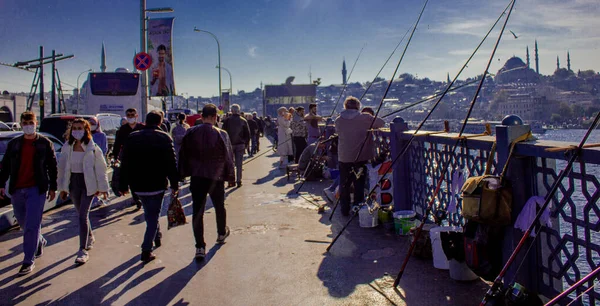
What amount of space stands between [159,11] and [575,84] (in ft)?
46.4

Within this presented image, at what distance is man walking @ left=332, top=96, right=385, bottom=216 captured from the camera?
7469mm

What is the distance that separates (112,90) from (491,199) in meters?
21.3

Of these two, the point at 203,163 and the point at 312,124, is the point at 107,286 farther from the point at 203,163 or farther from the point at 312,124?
the point at 312,124

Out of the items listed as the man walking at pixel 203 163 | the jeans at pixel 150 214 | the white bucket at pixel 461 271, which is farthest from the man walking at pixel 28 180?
the white bucket at pixel 461 271

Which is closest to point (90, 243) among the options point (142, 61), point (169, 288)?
Answer: point (169, 288)

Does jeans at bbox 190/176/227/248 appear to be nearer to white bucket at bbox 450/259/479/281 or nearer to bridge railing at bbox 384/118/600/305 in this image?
bridge railing at bbox 384/118/600/305

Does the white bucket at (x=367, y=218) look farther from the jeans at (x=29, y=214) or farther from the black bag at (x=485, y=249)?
the jeans at (x=29, y=214)

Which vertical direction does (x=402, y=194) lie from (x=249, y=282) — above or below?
above

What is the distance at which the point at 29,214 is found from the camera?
5195 millimetres

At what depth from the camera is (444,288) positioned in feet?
14.3

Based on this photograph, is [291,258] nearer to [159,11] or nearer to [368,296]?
[368,296]

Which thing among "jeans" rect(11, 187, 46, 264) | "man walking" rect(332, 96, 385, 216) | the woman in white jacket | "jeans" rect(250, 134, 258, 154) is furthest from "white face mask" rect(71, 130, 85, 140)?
"jeans" rect(250, 134, 258, 154)

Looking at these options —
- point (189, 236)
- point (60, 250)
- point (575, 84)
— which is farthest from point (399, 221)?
point (60, 250)

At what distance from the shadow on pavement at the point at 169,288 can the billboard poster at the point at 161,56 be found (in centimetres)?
1427
